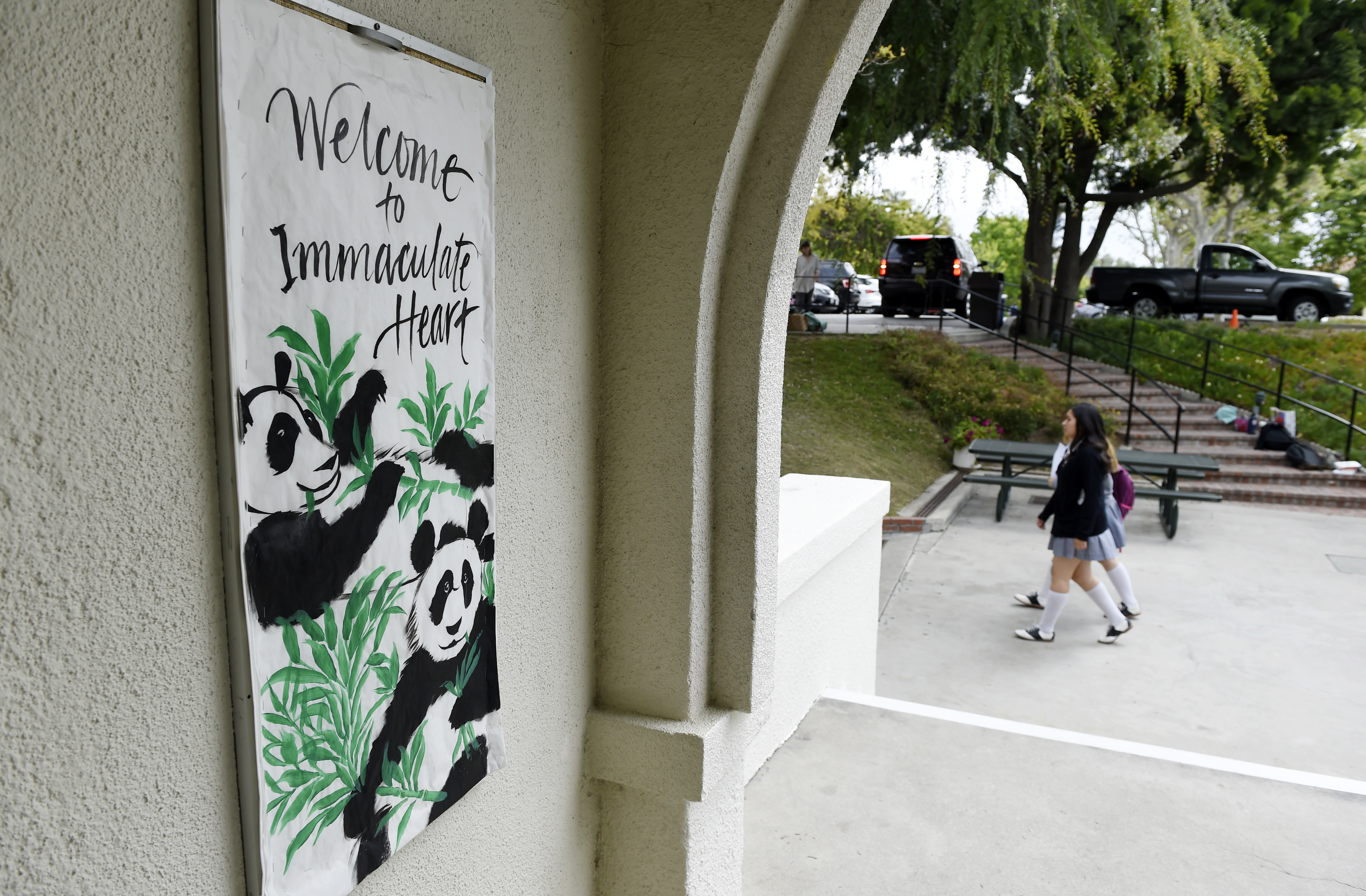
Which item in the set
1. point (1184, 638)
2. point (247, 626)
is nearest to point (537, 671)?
point (247, 626)

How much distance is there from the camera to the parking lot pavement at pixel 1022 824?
318cm

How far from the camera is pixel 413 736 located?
184 centimetres

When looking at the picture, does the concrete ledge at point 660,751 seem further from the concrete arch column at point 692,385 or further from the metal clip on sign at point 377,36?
the metal clip on sign at point 377,36

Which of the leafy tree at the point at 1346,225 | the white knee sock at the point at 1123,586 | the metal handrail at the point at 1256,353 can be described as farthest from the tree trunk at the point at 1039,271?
the leafy tree at the point at 1346,225

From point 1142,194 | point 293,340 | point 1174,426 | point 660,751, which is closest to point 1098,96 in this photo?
point 660,751

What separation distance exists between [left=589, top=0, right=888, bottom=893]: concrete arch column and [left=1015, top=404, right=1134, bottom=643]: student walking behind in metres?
4.50

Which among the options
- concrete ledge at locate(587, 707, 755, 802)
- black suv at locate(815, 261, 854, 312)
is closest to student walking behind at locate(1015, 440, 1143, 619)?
concrete ledge at locate(587, 707, 755, 802)

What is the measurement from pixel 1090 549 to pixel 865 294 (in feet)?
80.2

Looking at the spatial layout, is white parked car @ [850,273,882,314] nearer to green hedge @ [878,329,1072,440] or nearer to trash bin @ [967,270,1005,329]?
trash bin @ [967,270,1005,329]

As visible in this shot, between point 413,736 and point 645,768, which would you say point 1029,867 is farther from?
point 413,736

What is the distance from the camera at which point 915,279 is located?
1934 centimetres

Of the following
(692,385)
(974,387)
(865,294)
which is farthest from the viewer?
(865,294)

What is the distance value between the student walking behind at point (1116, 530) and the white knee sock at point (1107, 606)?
0.20 m

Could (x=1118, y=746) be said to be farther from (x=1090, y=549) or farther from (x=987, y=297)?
(x=987, y=297)
